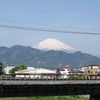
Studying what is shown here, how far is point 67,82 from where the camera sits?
42812 mm

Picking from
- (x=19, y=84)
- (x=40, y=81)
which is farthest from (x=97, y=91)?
(x=19, y=84)

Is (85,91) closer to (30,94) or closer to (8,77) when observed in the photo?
(30,94)

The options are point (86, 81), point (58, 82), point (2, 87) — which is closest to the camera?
point (2, 87)

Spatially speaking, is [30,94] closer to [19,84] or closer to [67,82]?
[19,84]

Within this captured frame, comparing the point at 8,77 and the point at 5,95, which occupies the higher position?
the point at 8,77

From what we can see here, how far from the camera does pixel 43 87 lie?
41.8m

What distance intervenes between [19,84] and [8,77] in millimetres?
5909

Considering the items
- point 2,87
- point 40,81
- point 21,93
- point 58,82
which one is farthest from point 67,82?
point 2,87

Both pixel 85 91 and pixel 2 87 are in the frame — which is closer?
pixel 2 87

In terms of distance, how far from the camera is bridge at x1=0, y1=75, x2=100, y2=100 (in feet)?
132

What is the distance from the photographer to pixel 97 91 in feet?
151

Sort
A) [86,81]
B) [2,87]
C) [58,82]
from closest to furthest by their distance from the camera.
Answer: [2,87], [58,82], [86,81]

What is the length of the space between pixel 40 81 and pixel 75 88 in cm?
630

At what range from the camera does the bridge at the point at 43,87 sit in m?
40.2
